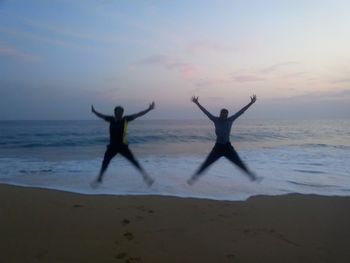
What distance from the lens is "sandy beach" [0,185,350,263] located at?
859 cm

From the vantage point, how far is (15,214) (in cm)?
1083

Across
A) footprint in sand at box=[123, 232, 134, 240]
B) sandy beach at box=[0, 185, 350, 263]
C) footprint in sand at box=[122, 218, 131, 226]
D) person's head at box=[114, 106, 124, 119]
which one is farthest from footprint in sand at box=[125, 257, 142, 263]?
person's head at box=[114, 106, 124, 119]

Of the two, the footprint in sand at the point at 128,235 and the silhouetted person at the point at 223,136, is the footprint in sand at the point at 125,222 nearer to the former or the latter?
the footprint in sand at the point at 128,235

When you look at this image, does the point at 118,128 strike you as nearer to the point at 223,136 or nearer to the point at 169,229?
the point at 223,136

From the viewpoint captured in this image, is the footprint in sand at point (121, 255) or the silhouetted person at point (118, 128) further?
the silhouetted person at point (118, 128)

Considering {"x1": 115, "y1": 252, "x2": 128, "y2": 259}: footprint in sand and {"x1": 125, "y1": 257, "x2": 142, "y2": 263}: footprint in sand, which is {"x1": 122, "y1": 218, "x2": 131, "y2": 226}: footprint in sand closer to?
{"x1": 115, "y1": 252, "x2": 128, "y2": 259}: footprint in sand

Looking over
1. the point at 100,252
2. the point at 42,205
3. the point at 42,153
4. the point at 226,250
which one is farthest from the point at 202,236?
the point at 42,153

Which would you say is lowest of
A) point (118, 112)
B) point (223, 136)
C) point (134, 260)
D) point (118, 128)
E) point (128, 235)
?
point (134, 260)

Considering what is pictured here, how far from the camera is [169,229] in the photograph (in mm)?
10016

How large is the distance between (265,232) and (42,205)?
6.18m

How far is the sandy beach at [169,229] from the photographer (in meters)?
8.59

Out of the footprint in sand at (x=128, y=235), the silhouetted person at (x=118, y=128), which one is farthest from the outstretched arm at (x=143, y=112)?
the footprint in sand at (x=128, y=235)

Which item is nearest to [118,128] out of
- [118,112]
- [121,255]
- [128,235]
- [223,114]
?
[118,112]

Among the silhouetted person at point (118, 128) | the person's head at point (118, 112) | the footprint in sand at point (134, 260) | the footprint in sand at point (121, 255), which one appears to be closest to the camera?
the footprint in sand at point (134, 260)
